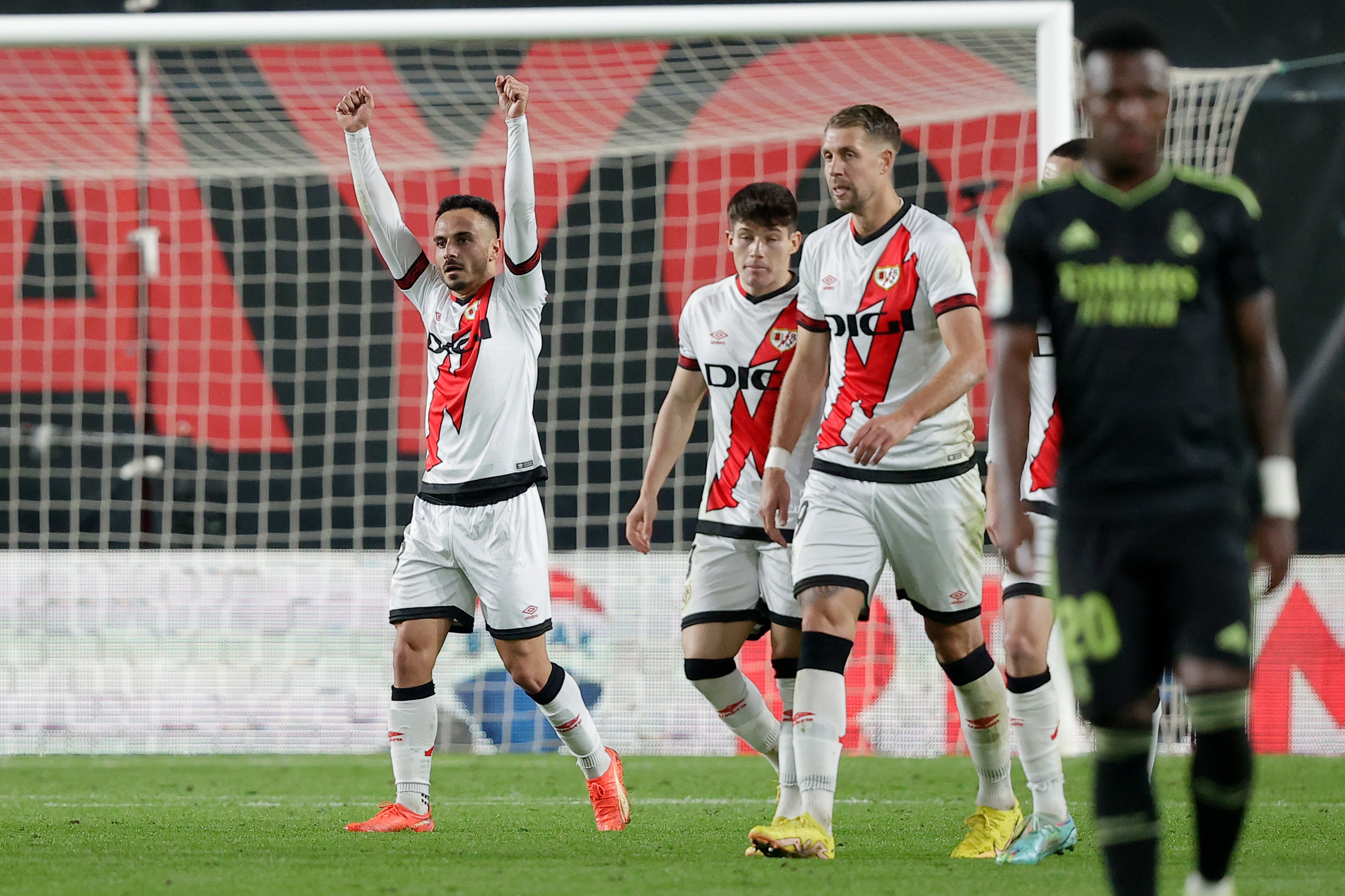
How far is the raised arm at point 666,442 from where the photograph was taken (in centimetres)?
571

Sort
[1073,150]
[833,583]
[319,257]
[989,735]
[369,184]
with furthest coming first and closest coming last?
[319,257]
[369,184]
[1073,150]
[989,735]
[833,583]

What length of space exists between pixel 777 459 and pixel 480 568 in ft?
3.56

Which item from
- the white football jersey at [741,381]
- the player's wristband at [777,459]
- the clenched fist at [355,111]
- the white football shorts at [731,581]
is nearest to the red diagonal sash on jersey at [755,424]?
the white football jersey at [741,381]

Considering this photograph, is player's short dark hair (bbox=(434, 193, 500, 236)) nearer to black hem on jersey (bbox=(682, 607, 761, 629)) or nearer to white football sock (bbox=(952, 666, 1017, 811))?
black hem on jersey (bbox=(682, 607, 761, 629))

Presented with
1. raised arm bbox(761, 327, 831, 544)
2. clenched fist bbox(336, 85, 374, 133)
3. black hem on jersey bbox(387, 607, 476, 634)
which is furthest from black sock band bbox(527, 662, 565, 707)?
clenched fist bbox(336, 85, 374, 133)

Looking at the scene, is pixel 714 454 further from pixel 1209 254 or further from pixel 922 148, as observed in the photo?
pixel 922 148

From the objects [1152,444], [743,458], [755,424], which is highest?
[1152,444]

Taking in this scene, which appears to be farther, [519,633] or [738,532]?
[738,532]

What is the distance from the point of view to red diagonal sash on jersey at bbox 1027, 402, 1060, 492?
491 cm

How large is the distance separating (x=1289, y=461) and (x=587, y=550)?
20.3ft

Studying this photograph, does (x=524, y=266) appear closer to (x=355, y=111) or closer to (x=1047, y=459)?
(x=355, y=111)

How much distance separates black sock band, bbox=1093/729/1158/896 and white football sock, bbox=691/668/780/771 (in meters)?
2.64

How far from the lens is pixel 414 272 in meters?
5.54

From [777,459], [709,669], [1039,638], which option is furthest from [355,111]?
[1039,638]
